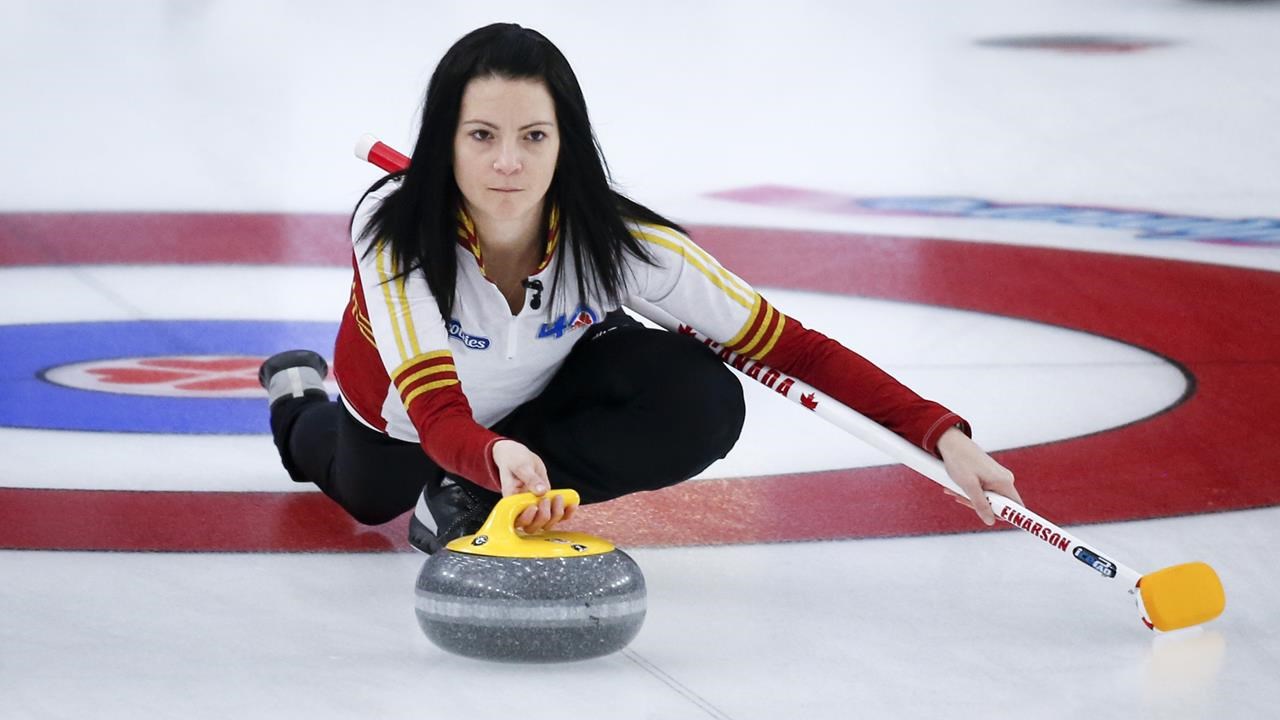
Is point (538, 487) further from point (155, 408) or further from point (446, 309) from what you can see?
point (155, 408)

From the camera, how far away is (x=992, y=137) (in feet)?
22.7

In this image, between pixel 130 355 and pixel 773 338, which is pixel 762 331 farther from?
pixel 130 355

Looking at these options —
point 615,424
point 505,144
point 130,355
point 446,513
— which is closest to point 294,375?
point 446,513

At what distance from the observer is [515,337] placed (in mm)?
2236

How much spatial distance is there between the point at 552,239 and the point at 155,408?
4.29 ft

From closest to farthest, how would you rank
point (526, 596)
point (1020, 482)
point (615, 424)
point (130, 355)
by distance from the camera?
point (526, 596) < point (615, 424) < point (1020, 482) < point (130, 355)

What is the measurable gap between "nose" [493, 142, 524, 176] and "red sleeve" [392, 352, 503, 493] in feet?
0.74

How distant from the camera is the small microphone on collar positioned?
7.20 ft

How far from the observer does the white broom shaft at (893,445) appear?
2.11m

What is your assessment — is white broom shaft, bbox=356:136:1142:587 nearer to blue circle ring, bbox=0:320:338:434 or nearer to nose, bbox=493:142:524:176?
nose, bbox=493:142:524:176

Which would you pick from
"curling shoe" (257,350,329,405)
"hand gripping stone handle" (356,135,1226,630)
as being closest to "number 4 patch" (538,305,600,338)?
"hand gripping stone handle" (356,135,1226,630)

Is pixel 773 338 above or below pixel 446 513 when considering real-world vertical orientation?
above

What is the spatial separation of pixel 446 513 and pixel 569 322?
33cm

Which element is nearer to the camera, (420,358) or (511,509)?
(511,509)
